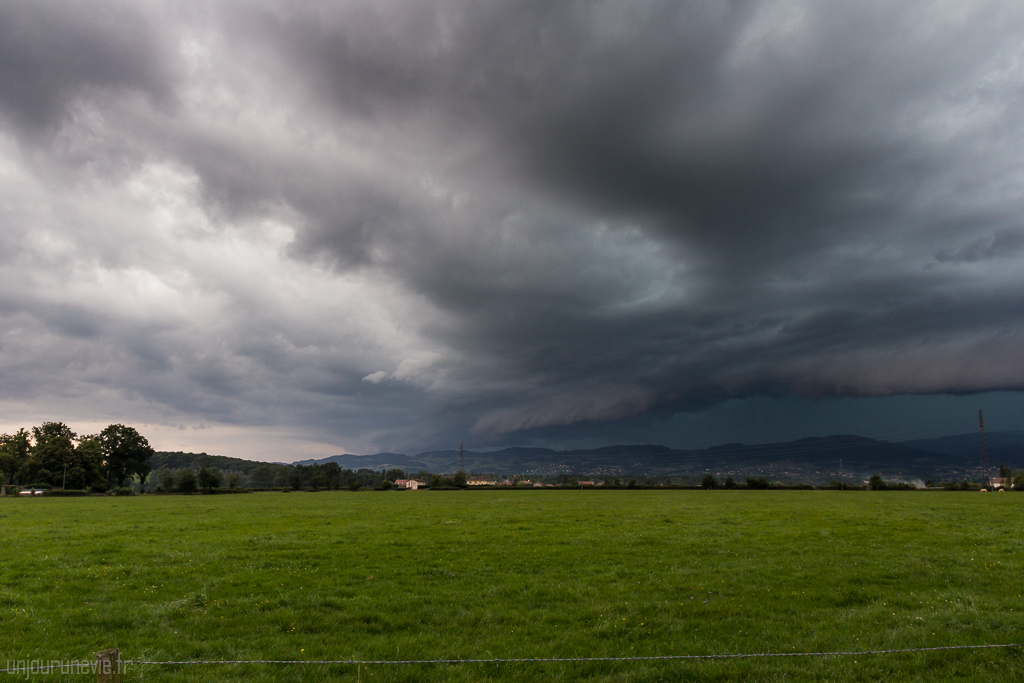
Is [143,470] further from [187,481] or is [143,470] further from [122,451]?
[187,481]

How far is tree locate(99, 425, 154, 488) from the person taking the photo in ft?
390

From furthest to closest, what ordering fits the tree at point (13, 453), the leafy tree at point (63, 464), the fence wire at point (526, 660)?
the tree at point (13, 453) < the leafy tree at point (63, 464) < the fence wire at point (526, 660)

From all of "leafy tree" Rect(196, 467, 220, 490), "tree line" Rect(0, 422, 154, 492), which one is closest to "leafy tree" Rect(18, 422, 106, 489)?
"tree line" Rect(0, 422, 154, 492)

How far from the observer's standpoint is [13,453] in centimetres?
11331

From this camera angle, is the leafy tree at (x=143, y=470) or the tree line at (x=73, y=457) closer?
the tree line at (x=73, y=457)

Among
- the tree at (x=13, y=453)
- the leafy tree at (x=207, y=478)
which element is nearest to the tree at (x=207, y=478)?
the leafy tree at (x=207, y=478)

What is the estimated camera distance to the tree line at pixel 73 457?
10131cm

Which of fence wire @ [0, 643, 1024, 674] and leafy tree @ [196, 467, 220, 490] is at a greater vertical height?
fence wire @ [0, 643, 1024, 674]

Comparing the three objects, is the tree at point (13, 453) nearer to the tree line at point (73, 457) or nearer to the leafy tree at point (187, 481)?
the tree line at point (73, 457)

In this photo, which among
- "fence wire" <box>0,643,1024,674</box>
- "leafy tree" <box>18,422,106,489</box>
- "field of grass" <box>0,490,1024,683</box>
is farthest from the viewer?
"leafy tree" <box>18,422,106,489</box>

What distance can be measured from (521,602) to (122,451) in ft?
458

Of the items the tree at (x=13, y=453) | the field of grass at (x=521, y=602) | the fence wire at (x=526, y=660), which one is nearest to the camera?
the fence wire at (x=526, y=660)

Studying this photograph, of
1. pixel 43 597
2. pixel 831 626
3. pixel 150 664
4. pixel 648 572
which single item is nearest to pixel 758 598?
pixel 831 626

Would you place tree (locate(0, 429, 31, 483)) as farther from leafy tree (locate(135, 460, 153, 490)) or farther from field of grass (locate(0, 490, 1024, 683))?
field of grass (locate(0, 490, 1024, 683))
